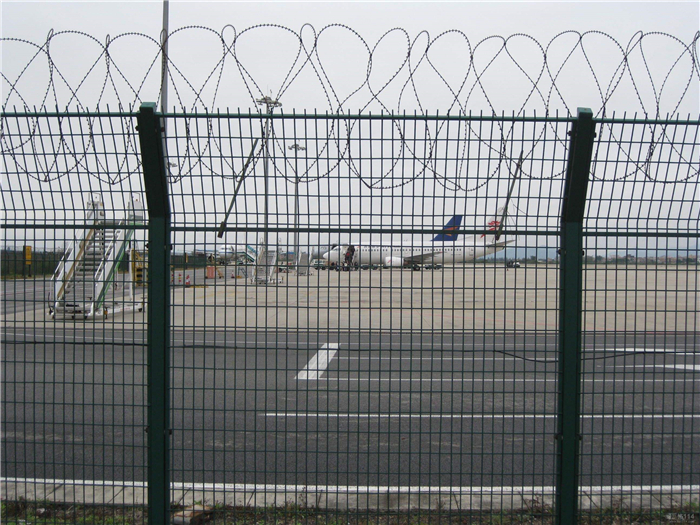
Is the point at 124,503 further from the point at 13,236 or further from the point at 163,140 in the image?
the point at 163,140

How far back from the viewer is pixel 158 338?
330 centimetres

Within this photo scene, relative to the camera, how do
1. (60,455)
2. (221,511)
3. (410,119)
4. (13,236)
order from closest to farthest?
(410,119) < (13,236) < (221,511) < (60,455)

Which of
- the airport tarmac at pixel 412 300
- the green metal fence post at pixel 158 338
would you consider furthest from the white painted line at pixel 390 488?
the airport tarmac at pixel 412 300

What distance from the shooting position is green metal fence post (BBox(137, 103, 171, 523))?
10.8 ft

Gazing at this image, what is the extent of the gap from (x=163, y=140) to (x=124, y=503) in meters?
2.43

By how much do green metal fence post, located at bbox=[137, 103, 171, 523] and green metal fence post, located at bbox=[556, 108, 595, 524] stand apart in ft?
8.11

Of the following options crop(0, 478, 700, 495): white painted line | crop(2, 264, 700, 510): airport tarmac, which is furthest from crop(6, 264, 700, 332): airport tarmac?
crop(0, 478, 700, 495): white painted line

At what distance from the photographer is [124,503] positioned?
357cm

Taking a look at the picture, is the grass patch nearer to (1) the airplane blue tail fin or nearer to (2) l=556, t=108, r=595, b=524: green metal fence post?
(2) l=556, t=108, r=595, b=524: green metal fence post

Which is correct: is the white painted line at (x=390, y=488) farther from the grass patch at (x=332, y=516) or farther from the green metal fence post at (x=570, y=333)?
the green metal fence post at (x=570, y=333)

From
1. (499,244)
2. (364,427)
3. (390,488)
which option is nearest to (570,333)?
(499,244)

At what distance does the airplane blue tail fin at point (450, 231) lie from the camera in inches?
128

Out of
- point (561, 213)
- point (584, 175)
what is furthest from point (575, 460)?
point (584, 175)

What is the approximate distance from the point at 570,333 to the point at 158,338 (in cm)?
257
